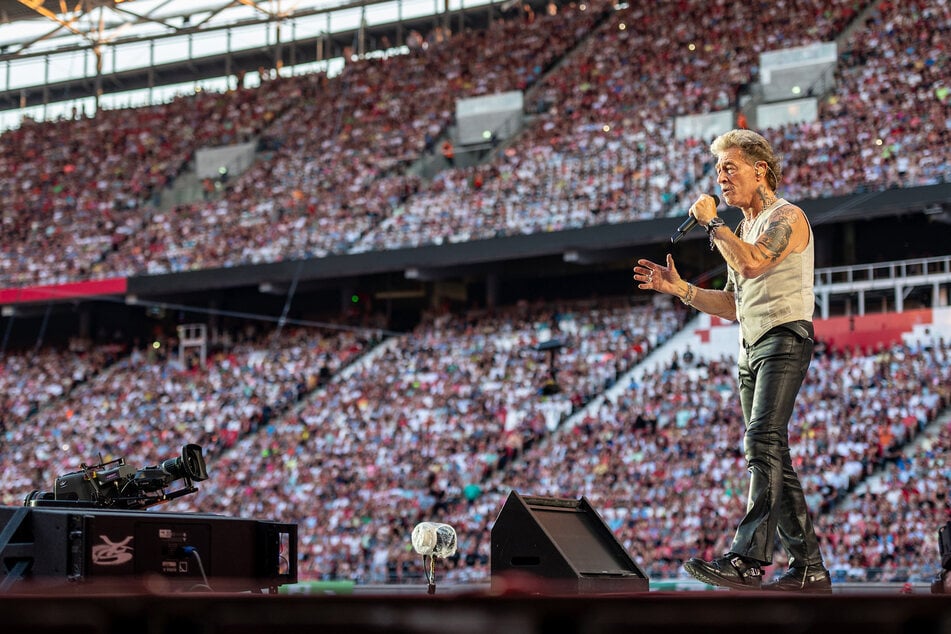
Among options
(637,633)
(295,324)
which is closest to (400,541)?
(295,324)

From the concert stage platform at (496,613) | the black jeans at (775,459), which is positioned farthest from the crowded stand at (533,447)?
the concert stage platform at (496,613)

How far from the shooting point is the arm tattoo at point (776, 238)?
5.35 m

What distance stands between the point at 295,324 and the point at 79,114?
14771 millimetres

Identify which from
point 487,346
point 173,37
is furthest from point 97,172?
point 487,346

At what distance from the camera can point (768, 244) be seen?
211 inches

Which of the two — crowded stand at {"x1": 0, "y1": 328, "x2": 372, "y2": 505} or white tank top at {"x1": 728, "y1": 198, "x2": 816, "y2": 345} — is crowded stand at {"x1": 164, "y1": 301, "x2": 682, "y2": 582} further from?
white tank top at {"x1": 728, "y1": 198, "x2": 816, "y2": 345}

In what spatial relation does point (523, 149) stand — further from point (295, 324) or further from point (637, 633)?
point (637, 633)

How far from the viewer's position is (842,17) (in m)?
27.8

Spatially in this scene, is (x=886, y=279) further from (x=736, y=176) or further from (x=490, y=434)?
(x=736, y=176)

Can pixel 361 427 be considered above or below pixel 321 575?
above

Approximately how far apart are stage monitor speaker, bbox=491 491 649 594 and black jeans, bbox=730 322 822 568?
0.54 meters

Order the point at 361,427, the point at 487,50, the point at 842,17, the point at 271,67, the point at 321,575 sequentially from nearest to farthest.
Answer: the point at 321,575 < the point at 361,427 < the point at 842,17 < the point at 487,50 < the point at 271,67

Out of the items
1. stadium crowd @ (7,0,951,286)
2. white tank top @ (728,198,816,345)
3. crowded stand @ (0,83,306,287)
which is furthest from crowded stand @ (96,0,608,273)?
white tank top @ (728,198,816,345)

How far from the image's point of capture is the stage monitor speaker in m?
5.17
